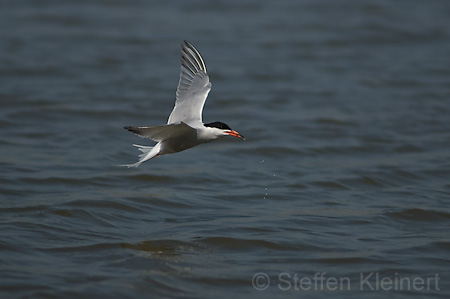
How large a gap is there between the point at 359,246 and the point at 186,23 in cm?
1025

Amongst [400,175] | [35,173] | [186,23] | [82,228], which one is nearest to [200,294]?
[82,228]

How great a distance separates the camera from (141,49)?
1355cm

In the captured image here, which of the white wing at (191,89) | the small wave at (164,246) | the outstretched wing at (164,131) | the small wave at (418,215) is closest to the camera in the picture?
the outstretched wing at (164,131)

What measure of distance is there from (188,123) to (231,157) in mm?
2750

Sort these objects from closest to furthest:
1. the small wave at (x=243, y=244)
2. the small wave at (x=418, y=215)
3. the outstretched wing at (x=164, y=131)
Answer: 1. the outstretched wing at (x=164, y=131)
2. the small wave at (x=243, y=244)
3. the small wave at (x=418, y=215)

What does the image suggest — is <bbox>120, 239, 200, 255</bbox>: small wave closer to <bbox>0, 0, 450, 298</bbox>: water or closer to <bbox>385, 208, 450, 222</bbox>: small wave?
<bbox>0, 0, 450, 298</bbox>: water

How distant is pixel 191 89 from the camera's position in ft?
20.2

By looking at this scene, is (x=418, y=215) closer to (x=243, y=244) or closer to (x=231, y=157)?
(x=243, y=244)

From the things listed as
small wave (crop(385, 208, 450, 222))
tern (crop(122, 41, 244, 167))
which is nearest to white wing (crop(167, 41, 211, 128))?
tern (crop(122, 41, 244, 167))

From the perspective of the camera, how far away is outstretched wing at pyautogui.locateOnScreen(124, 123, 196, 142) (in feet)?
17.1

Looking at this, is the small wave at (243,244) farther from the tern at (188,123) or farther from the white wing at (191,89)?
the white wing at (191,89)

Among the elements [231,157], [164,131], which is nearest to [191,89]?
[164,131]

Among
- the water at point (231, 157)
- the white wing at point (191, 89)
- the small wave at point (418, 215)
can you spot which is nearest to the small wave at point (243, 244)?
the water at point (231, 157)

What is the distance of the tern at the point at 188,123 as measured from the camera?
18.6 feet
